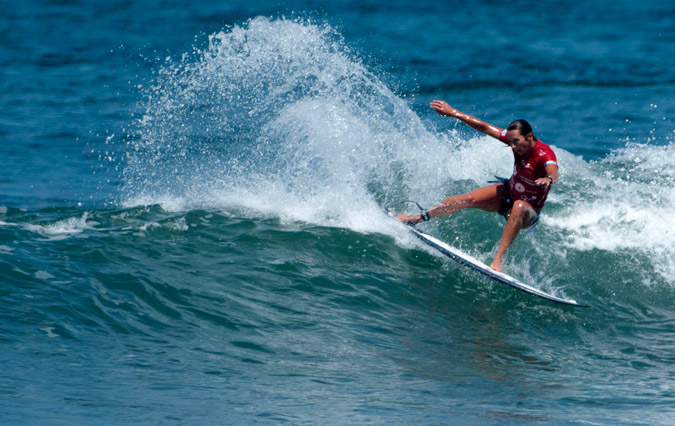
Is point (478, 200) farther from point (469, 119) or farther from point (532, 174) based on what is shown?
point (469, 119)

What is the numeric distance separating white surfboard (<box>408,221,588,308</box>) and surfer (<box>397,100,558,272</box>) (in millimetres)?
108

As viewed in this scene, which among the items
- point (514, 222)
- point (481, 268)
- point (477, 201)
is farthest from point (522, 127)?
point (481, 268)

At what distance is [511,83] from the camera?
64.2ft

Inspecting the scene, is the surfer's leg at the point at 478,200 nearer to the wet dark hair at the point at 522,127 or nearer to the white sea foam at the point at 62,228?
the wet dark hair at the point at 522,127

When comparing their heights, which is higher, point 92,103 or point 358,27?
point 358,27

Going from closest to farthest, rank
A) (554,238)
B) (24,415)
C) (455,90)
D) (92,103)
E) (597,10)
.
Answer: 1. (24,415)
2. (554,238)
3. (92,103)
4. (455,90)
5. (597,10)

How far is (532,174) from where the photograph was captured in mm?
8359

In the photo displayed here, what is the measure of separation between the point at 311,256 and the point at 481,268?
80.3 inches

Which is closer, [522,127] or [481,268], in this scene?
[522,127]

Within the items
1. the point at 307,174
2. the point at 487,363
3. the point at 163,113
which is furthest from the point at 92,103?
the point at 487,363

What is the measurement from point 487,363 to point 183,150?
883cm

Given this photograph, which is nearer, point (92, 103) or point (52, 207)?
point (52, 207)

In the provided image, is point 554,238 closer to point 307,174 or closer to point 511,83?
point 307,174

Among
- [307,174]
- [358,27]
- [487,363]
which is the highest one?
[358,27]
